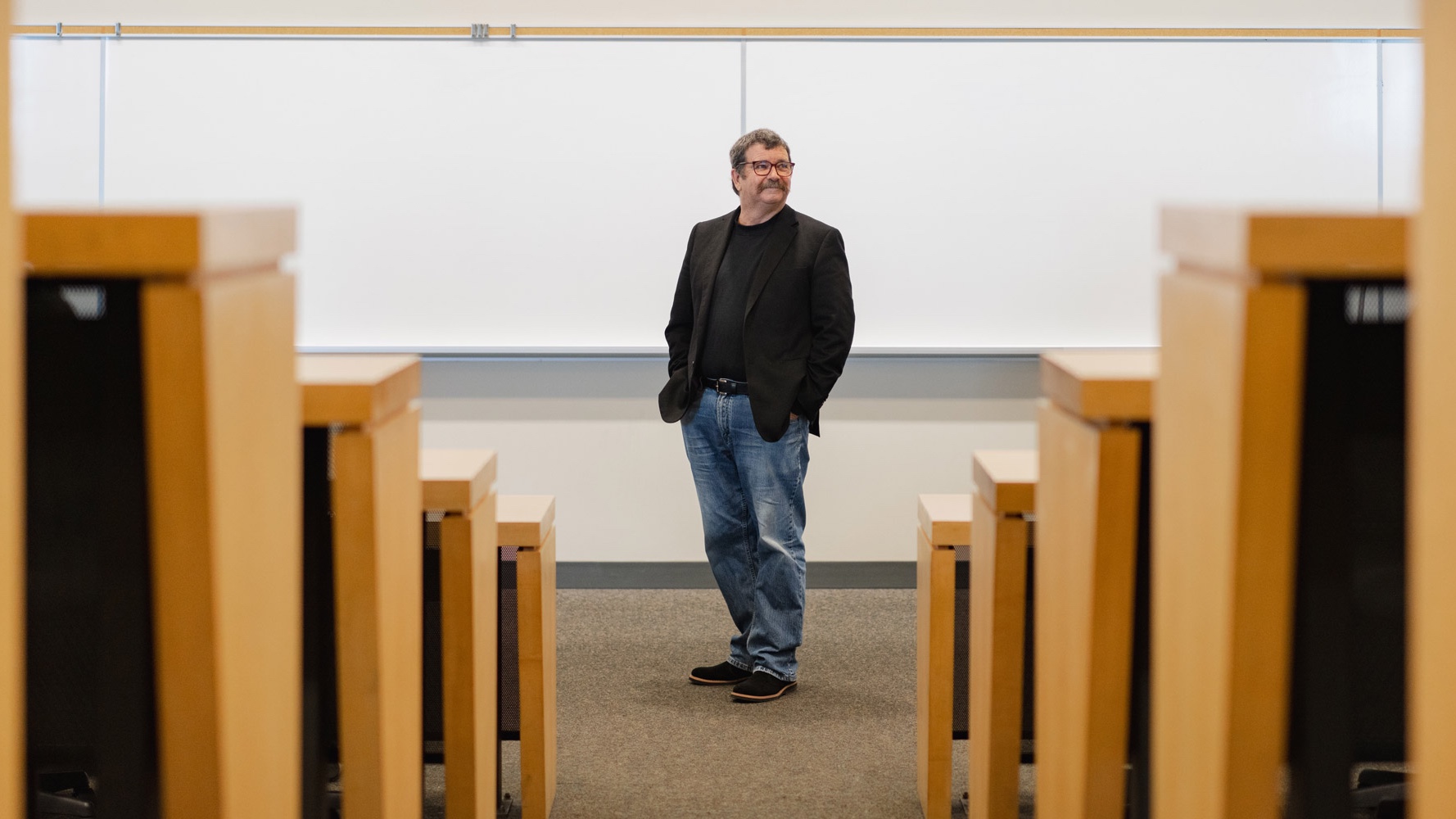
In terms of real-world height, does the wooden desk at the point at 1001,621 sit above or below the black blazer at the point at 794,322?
below

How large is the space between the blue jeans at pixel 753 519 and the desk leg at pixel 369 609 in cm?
178

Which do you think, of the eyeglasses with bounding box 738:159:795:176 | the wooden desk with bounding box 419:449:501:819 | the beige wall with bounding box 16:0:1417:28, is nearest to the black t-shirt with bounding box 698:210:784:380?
→ the eyeglasses with bounding box 738:159:795:176

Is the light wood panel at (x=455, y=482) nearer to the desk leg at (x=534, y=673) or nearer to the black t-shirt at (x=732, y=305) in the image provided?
the desk leg at (x=534, y=673)

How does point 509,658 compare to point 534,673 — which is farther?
point 509,658

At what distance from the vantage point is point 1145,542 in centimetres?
126

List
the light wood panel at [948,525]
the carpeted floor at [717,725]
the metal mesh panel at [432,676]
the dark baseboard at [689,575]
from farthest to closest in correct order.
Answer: the dark baseboard at [689,575], the carpeted floor at [717,725], the light wood panel at [948,525], the metal mesh panel at [432,676]

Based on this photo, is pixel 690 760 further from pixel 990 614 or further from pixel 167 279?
pixel 167 279

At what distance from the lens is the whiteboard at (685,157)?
4.17 m

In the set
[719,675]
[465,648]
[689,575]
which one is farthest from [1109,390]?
[689,575]

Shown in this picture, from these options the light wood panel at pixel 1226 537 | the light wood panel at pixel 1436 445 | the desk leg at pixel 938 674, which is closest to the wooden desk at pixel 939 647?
the desk leg at pixel 938 674

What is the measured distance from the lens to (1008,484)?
1.79 m

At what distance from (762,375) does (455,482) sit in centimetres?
137

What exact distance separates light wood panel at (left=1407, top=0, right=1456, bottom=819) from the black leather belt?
8.30 ft

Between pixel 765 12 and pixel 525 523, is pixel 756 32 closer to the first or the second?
pixel 765 12
